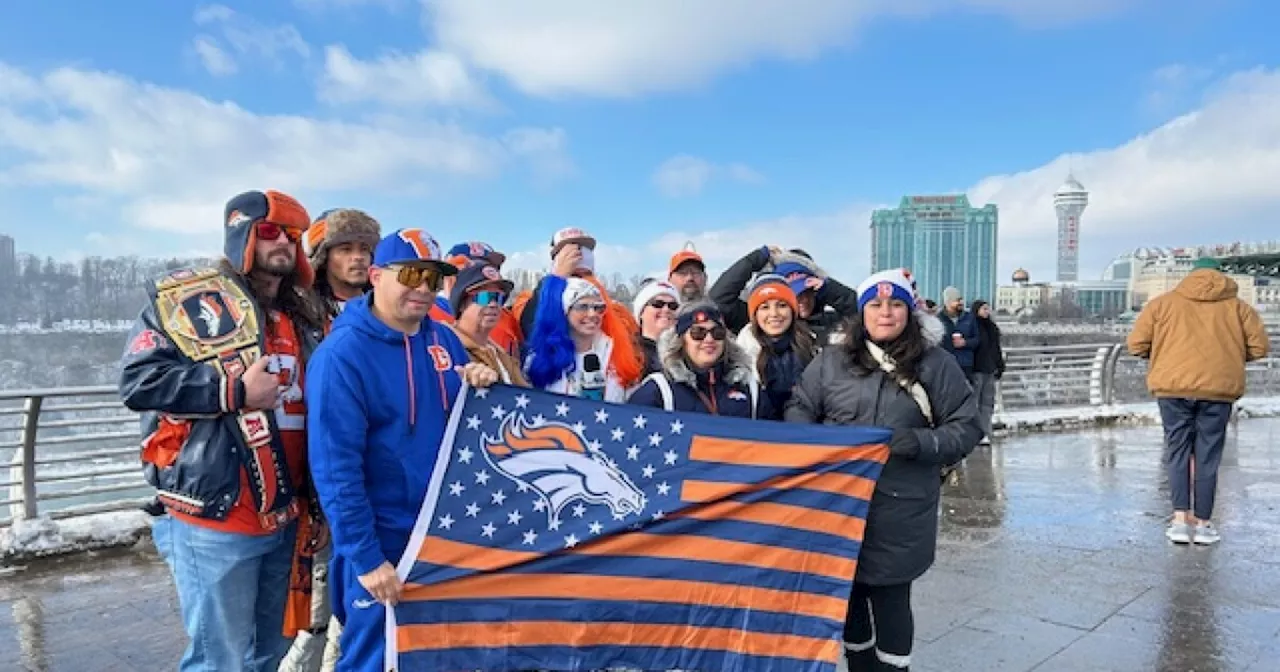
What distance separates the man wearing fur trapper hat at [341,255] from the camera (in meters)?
3.75

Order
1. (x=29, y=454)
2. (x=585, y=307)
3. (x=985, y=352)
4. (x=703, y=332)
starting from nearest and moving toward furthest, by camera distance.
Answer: (x=703, y=332)
(x=585, y=307)
(x=29, y=454)
(x=985, y=352)

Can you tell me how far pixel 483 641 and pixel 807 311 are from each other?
2876 mm

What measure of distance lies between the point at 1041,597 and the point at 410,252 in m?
4.35

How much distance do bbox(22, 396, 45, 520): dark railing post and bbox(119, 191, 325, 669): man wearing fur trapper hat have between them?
4383 millimetres

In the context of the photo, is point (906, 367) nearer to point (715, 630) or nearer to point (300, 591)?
point (715, 630)

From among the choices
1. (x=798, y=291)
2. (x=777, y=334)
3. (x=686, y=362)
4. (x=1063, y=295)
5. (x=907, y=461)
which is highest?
(x=1063, y=295)

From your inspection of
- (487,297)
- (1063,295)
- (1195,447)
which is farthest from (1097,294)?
(487,297)

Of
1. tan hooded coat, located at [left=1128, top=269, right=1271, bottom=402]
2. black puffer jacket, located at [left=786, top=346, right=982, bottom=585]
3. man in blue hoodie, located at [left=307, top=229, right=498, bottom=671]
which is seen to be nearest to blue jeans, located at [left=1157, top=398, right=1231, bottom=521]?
tan hooded coat, located at [left=1128, top=269, right=1271, bottom=402]

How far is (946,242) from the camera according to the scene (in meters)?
176

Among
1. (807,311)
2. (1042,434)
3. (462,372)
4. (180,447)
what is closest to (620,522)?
(462,372)

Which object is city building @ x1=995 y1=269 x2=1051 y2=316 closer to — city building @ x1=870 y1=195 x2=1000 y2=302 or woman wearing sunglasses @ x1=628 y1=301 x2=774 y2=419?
city building @ x1=870 y1=195 x2=1000 y2=302

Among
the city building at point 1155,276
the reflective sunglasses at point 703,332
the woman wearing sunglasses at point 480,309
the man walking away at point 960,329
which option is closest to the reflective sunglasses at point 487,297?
the woman wearing sunglasses at point 480,309

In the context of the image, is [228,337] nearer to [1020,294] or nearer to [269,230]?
[269,230]

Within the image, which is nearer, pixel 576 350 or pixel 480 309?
pixel 480 309
